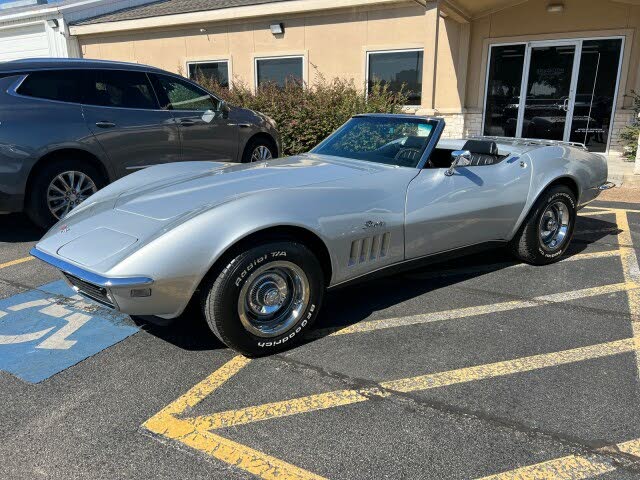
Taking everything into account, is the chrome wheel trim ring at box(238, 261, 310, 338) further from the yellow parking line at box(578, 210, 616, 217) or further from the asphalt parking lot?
the yellow parking line at box(578, 210, 616, 217)

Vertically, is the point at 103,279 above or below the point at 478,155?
below

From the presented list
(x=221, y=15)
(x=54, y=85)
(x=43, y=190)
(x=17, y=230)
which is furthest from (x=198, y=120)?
(x=221, y=15)

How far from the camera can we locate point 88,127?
581 centimetres

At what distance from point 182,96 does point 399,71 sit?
7031 mm

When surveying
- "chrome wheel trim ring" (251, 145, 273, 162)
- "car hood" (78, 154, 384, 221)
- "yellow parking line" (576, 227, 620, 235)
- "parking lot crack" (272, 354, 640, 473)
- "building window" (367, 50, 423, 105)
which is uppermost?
"building window" (367, 50, 423, 105)

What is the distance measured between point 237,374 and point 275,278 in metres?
0.60

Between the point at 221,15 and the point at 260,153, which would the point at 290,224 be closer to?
the point at 260,153

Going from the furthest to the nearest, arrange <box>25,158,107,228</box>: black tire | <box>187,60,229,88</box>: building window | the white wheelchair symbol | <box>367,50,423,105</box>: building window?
<box>187,60,229,88</box>: building window, <box>367,50,423,105</box>: building window, <box>25,158,107,228</box>: black tire, the white wheelchair symbol

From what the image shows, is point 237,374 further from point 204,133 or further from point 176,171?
point 204,133

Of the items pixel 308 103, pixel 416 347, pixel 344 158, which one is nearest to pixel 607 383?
pixel 416 347

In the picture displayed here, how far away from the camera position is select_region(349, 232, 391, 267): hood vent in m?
3.41

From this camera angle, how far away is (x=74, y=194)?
5.78m

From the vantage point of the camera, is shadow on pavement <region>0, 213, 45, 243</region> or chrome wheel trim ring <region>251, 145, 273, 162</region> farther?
chrome wheel trim ring <region>251, 145, 273, 162</region>

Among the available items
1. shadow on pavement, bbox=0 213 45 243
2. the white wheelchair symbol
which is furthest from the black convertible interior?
shadow on pavement, bbox=0 213 45 243
